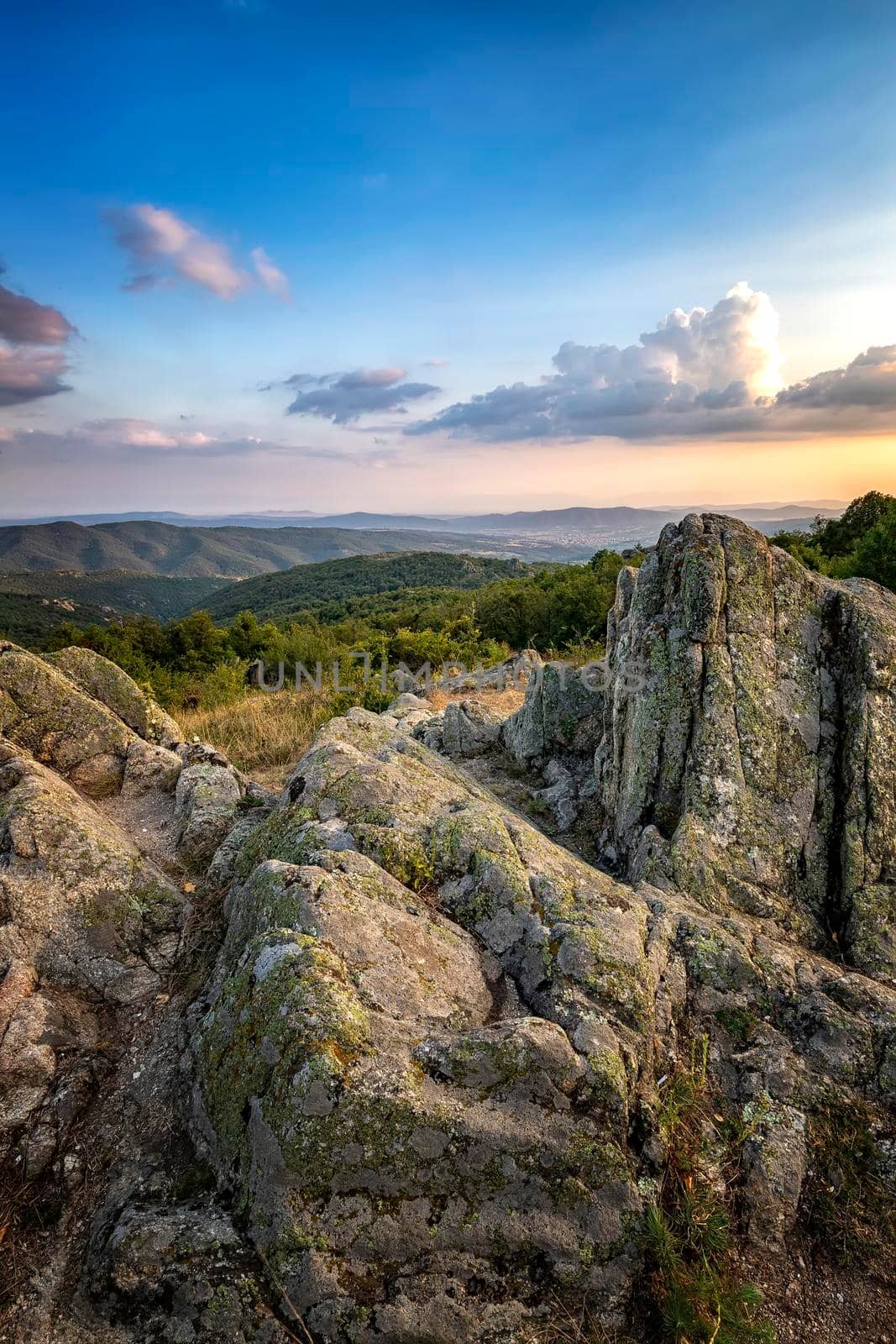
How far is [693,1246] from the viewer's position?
153 inches

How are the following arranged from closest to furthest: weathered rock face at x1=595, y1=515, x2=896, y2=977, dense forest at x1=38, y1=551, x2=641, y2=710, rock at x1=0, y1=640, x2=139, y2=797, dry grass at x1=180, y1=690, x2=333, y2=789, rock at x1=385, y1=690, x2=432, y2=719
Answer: weathered rock face at x1=595, y1=515, x2=896, y2=977
rock at x1=0, y1=640, x2=139, y2=797
dry grass at x1=180, y1=690, x2=333, y2=789
rock at x1=385, y1=690, x2=432, y2=719
dense forest at x1=38, y1=551, x2=641, y2=710

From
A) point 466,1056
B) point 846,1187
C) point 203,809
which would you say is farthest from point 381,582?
point 846,1187

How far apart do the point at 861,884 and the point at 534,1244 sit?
17.4 ft

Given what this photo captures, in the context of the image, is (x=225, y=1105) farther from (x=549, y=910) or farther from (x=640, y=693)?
(x=640, y=693)

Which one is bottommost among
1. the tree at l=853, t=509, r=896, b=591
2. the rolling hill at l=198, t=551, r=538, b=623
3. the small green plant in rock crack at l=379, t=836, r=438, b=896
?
the rolling hill at l=198, t=551, r=538, b=623

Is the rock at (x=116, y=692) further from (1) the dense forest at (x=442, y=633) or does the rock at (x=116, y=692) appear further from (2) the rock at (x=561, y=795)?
(1) the dense forest at (x=442, y=633)

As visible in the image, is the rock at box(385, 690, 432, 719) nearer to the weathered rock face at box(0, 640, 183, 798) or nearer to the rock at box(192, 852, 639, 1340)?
the weathered rock face at box(0, 640, 183, 798)

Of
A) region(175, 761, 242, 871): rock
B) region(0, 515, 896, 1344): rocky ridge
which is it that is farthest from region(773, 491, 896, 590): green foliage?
region(175, 761, 242, 871): rock

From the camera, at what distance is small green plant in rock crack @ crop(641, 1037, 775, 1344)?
11.7 feet

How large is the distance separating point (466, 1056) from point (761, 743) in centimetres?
519

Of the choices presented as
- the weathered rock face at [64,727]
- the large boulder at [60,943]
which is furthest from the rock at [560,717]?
the large boulder at [60,943]

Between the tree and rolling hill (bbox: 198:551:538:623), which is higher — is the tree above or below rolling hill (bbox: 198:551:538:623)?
above

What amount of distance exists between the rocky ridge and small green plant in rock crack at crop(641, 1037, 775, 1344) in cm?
13

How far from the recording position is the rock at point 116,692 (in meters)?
9.91
